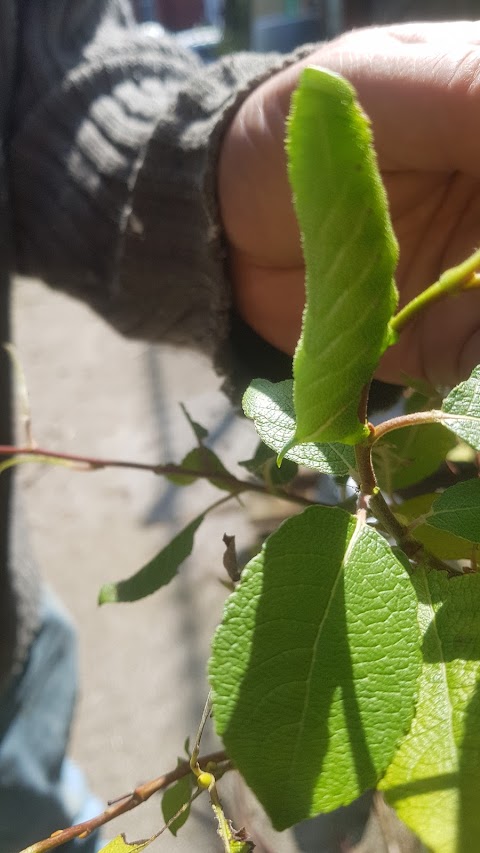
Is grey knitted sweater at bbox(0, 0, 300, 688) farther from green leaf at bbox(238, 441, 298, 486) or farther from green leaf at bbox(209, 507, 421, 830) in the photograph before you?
green leaf at bbox(209, 507, 421, 830)

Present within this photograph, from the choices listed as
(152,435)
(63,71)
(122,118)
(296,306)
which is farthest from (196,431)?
(152,435)

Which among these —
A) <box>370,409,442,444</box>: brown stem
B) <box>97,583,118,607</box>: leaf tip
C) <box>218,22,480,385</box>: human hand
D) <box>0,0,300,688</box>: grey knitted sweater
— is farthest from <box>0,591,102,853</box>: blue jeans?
<box>370,409,442,444</box>: brown stem

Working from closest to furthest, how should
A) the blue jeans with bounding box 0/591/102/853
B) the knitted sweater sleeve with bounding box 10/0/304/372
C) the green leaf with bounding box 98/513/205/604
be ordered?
the green leaf with bounding box 98/513/205/604 < the knitted sweater sleeve with bounding box 10/0/304/372 < the blue jeans with bounding box 0/591/102/853

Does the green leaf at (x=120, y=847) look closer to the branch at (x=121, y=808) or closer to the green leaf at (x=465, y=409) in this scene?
the branch at (x=121, y=808)

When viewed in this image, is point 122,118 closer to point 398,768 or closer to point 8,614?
point 8,614

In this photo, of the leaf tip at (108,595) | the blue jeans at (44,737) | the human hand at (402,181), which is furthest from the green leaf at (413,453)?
the blue jeans at (44,737)

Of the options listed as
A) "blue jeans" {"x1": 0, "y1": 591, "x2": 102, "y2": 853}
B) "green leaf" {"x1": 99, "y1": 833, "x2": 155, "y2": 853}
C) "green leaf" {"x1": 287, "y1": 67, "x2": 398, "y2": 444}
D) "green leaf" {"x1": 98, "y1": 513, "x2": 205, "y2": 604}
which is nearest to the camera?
"green leaf" {"x1": 287, "y1": 67, "x2": 398, "y2": 444}
